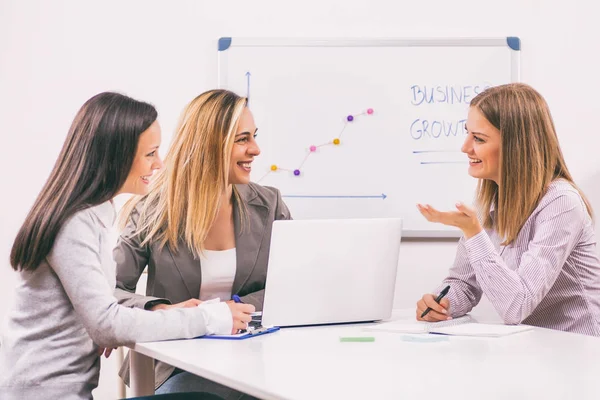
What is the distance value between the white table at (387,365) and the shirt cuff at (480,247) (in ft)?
0.67

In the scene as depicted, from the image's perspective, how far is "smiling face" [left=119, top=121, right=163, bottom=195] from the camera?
1.66 meters

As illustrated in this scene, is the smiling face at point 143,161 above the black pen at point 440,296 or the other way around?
above

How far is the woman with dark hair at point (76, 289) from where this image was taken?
146 cm

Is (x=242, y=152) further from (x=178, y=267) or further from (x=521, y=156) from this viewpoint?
(x=521, y=156)

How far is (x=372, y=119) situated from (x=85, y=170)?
5.23ft

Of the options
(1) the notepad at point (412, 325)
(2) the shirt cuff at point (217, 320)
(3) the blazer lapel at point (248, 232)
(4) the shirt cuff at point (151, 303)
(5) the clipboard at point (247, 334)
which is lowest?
(1) the notepad at point (412, 325)

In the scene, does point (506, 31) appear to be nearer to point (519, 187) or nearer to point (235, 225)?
point (519, 187)

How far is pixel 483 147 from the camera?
2012 mm

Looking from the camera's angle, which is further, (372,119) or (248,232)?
(372,119)

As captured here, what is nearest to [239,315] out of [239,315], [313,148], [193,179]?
[239,315]

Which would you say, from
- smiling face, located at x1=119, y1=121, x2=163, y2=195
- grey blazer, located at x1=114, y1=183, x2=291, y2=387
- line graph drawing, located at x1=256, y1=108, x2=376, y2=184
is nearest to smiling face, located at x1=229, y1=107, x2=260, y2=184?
grey blazer, located at x1=114, y1=183, x2=291, y2=387

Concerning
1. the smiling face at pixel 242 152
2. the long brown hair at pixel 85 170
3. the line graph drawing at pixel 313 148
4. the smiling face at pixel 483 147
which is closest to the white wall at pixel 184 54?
the line graph drawing at pixel 313 148

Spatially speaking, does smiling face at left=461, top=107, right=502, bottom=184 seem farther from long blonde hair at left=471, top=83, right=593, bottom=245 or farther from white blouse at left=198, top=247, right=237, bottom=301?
white blouse at left=198, top=247, right=237, bottom=301

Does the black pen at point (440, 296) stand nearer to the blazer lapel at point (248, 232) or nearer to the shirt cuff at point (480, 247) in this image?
the shirt cuff at point (480, 247)
